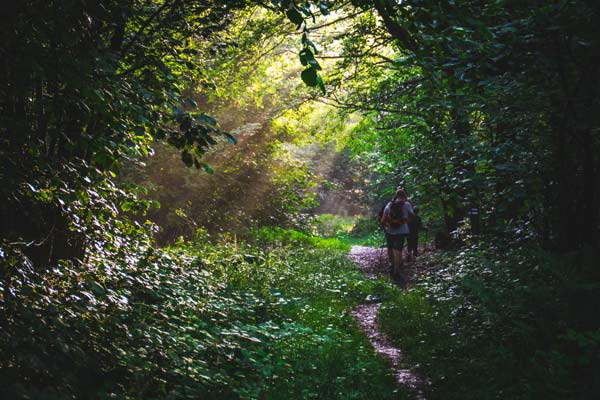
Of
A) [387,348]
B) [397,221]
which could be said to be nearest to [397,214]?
[397,221]

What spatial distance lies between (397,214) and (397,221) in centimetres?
19

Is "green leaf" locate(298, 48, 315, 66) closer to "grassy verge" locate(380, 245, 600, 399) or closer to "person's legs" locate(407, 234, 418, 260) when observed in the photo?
"grassy verge" locate(380, 245, 600, 399)

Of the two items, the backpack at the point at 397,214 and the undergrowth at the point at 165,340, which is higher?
the backpack at the point at 397,214

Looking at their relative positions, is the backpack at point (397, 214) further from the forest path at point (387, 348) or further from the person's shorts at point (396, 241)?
the forest path at point (387, 348)

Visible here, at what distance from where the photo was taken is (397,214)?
38.8 ft

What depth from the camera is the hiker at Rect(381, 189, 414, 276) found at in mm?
11820

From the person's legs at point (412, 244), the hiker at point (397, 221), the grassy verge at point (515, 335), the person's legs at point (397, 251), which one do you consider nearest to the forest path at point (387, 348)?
the grassy verge at point (515, 335)

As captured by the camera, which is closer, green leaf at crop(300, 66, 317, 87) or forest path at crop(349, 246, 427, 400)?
green leaf at crop(300, 66, 317, 87)

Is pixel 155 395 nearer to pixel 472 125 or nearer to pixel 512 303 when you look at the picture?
pixel 512 303

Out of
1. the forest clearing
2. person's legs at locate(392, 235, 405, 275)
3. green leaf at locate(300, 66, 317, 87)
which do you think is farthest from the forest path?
green leaf at locate(300, 66, 317, 87)

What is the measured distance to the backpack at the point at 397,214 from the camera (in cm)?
1180

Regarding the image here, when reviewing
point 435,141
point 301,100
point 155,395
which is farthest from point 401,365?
point 301,100

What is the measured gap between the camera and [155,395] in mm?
4043

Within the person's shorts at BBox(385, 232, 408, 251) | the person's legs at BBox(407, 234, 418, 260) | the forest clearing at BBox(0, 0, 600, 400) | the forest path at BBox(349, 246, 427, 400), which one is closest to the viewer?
the forest clearing at BBox(0, 0, 600, 400)
